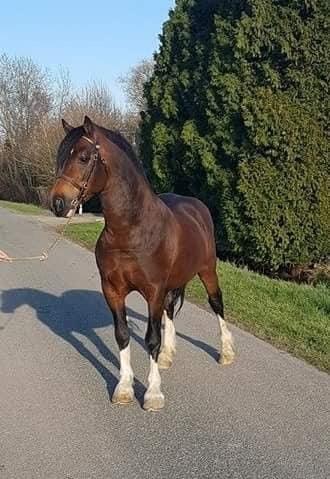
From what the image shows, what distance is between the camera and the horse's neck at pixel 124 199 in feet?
16.0

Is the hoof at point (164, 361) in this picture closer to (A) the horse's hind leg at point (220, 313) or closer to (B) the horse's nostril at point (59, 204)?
(A) the horse's hind leg at point (220, 313)

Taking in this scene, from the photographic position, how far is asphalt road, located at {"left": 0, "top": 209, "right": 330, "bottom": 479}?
13.4 feet

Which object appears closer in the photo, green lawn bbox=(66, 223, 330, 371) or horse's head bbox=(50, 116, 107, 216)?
horse's head bbox=(50, 116, 107, 216)

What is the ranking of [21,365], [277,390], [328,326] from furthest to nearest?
1. [328,326]
2. [21,365]
3. [277,390]

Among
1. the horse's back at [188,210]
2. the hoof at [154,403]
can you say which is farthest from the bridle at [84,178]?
the hoof at [154,403]

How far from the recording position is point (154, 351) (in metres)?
5.25

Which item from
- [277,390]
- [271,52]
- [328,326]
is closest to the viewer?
[277,390]

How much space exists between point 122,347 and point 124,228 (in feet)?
3.43

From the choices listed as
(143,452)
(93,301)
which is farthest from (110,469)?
(93,301)

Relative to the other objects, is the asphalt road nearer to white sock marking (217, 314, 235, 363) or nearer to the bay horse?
white sock marking (217, 314, 235, 363)

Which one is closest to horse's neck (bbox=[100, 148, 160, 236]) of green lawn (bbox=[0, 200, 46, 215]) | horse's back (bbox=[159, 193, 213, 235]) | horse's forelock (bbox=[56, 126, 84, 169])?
horse's forelock (bbox=[56, 126, 84, 169])

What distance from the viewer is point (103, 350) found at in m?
6.65

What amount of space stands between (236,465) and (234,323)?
374 centimetres

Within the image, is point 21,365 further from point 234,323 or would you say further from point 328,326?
point 328,326
